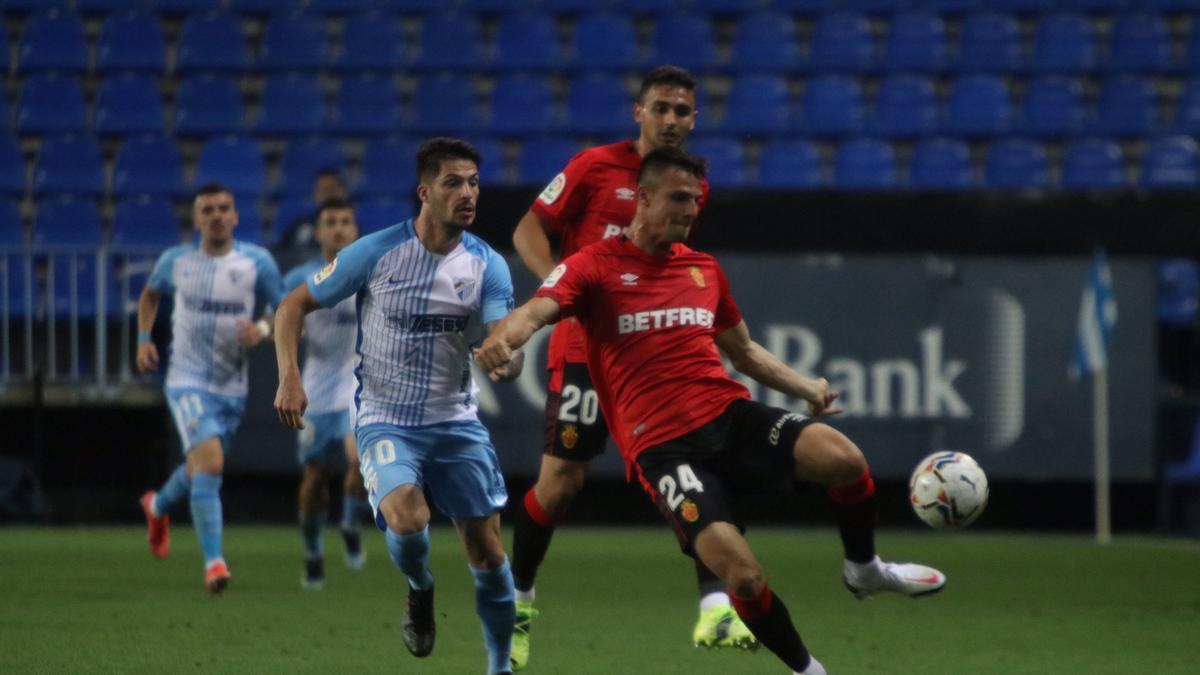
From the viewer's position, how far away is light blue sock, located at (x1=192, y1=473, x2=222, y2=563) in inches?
388

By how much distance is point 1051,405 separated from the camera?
1416 centimetres

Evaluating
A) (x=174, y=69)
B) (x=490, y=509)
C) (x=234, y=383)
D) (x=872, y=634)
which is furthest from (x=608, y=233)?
(x=174, y=69)

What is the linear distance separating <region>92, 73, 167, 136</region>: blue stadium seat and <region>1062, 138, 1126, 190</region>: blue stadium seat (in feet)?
29.0

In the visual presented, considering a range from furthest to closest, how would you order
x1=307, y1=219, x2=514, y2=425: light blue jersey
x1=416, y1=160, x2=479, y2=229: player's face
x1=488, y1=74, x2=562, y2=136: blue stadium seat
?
x1=488, y1=74, x2=562, y2=136: blue stadium seat → x1=307, y1=219, x2=514, y2=425: light blue jersey → x1=416, y1=160, x2=479, y2=229: player's face

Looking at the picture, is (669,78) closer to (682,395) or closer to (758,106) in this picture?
(682,395)

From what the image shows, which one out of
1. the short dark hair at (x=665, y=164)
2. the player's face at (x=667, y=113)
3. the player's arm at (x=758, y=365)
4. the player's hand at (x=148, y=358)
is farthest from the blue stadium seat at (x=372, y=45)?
the short dark hair at (x=665, y=164)

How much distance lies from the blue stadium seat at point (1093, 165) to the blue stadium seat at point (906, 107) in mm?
1340

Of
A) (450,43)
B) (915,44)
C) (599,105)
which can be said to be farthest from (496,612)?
(915,44)

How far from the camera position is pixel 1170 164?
1734 cm

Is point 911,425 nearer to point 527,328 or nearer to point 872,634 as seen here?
A: point 872,634

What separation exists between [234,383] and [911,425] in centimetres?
580

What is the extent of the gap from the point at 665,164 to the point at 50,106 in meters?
13.0

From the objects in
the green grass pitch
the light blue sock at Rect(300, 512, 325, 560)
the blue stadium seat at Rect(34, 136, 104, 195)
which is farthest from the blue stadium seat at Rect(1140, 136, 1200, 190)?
the blue stadium seat at Rect(34, 136, 104, 195)

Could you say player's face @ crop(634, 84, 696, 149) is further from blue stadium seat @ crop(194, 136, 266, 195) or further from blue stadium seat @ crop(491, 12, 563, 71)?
blue stadium seat @ crop(491, 12, 563, 71)
